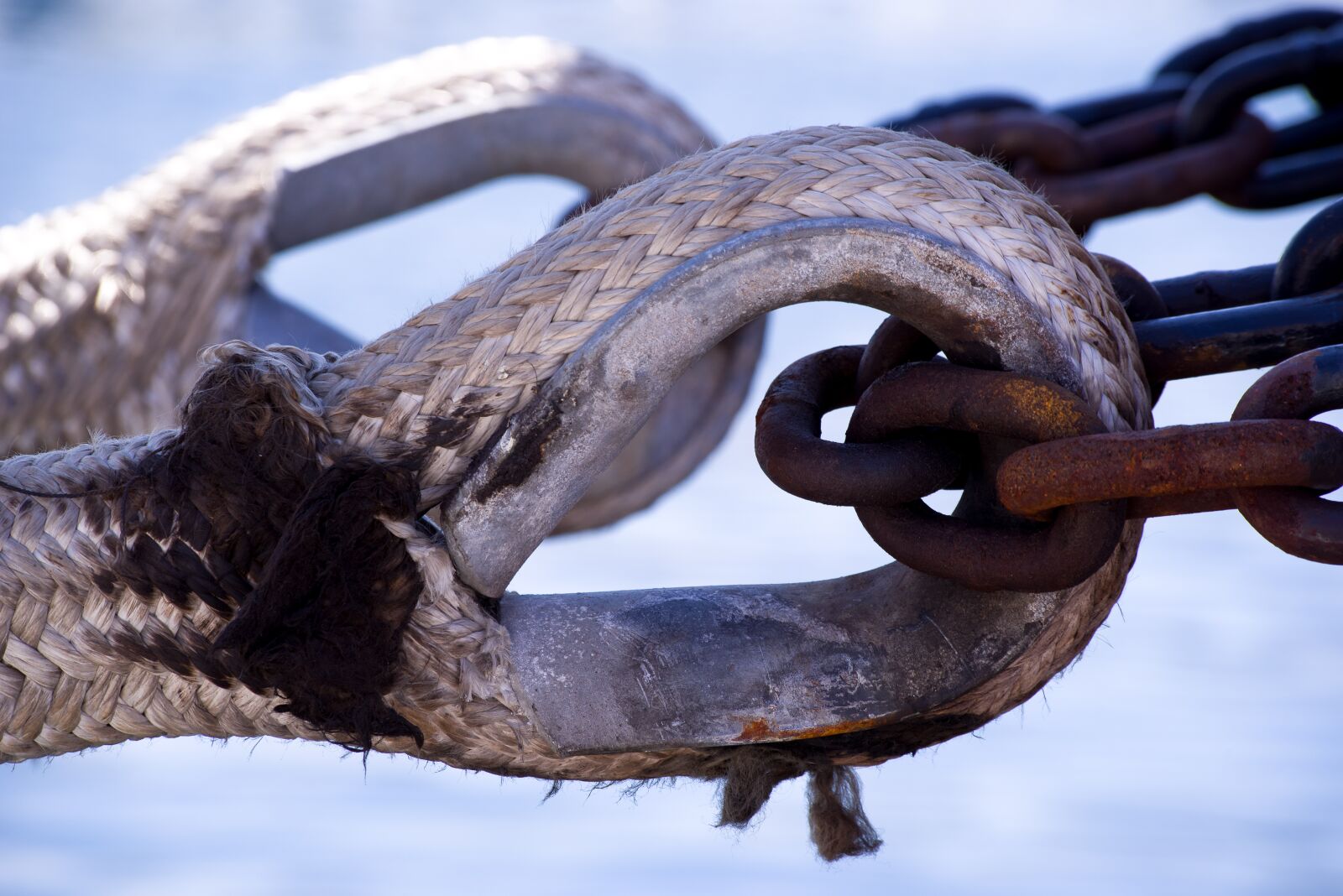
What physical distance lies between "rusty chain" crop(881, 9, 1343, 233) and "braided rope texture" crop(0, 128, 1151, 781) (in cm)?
70

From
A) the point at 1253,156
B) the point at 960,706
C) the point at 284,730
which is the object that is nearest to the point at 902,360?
the point at 960,706

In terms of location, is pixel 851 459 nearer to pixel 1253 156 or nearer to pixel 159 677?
pixel 159 677

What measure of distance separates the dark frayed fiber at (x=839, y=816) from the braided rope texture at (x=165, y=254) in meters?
0.91

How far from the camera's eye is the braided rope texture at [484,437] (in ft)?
2.73

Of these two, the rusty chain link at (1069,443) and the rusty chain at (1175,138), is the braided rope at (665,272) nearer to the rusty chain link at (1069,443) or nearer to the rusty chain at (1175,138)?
the rusty chain link at (1069,443)

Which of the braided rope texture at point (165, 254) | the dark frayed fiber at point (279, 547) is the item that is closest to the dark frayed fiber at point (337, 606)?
the dark frayed fiber at point (279, 547)

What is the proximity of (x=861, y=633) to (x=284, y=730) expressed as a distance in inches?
13.7

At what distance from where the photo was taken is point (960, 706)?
91 cm

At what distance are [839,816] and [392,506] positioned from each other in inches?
15.1

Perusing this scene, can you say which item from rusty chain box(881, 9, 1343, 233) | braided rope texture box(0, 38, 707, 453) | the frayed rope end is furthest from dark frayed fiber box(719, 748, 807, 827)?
braided rope texture box(0, 38, 707, 453)

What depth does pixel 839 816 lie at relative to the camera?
0.99 m

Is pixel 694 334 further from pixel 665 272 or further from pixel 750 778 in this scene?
pixel 750 778

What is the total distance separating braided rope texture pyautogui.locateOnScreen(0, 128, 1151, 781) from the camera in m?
0.83

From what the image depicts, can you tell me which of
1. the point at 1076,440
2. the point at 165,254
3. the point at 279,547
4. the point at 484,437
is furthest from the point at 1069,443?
the point at 165,254
